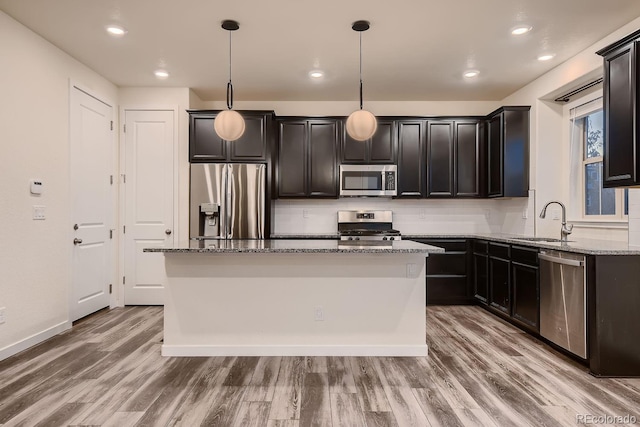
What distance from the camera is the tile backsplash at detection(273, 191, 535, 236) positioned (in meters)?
5.36

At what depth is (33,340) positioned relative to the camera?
330 centimetres

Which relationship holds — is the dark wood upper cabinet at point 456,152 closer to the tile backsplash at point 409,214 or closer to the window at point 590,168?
the tile backsplash at point 409,214

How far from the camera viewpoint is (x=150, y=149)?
477 cm

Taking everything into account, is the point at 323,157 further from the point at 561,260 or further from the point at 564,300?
the point at 564,300

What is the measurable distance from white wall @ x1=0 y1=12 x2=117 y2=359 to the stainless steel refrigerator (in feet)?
4.23

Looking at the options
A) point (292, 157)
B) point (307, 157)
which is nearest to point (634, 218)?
point (307, 157)

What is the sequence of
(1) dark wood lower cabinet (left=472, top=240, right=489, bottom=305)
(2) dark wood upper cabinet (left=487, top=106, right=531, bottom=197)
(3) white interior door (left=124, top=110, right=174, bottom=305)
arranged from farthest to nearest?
(3) white interior door (left=124, top=110, right=174, bottom=305) < (2) dark wood upper cabinet (left=487, top=106, right=531, bottom=197) < (1) dark wood lower cabinet (left=472, top=240, right=489, bottom=305)

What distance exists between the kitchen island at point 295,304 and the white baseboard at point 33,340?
122 centimetres

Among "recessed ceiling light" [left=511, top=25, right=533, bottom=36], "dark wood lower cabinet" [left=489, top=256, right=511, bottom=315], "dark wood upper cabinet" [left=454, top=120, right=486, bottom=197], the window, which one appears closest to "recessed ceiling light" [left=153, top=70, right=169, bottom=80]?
"recessed ceiling light" [left=511, top=25, right=533, bottom=36]

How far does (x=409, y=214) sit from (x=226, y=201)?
8.20ft

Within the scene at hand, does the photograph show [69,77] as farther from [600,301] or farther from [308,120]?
[600,301]

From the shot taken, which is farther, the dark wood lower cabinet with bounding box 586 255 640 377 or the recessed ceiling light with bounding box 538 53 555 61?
the recessed ceiling light with bounding box 538 53 555 61

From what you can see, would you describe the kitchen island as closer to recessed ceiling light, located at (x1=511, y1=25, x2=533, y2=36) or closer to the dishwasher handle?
the dishwasher handle

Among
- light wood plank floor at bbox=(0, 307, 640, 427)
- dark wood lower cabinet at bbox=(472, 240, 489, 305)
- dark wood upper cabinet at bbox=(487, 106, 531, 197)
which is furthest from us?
dark wood upper cabinet at bbox=(487, 106, 531, 197)
